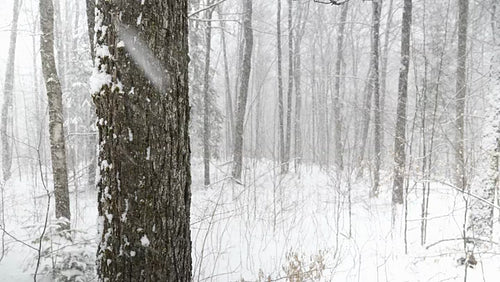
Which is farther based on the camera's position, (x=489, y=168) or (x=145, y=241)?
(x=489, y=168)

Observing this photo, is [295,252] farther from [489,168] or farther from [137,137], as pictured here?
[137,137]

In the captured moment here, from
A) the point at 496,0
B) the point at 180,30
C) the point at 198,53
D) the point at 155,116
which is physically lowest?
the point at 155,116

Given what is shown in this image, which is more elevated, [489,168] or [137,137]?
[137,137]

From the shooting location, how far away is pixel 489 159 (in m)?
4.29

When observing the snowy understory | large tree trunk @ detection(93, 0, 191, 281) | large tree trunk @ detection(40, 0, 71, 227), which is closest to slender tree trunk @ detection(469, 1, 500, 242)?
the snowy understory

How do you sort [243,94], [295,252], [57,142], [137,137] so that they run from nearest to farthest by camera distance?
[137,137]
[295,252]
[57,142]
[243,94]

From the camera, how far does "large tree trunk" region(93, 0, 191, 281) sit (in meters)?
1.51

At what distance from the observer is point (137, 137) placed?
4.95ft

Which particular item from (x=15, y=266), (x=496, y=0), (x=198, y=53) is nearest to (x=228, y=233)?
(x=15, y=266)

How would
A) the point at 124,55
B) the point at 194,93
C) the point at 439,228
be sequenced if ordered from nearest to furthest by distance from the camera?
the point at 124,55 → the point at 439,228 → the point at 194,93

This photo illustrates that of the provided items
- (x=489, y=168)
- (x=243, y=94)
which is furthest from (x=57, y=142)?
(x=243, y=94)

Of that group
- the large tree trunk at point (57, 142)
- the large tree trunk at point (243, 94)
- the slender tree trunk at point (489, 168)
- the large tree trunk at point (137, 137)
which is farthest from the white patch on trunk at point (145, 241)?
the large tree trunk at point (243, 94)

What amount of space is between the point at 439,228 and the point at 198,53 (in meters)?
11.4

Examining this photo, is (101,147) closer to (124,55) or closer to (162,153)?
(162,153)
